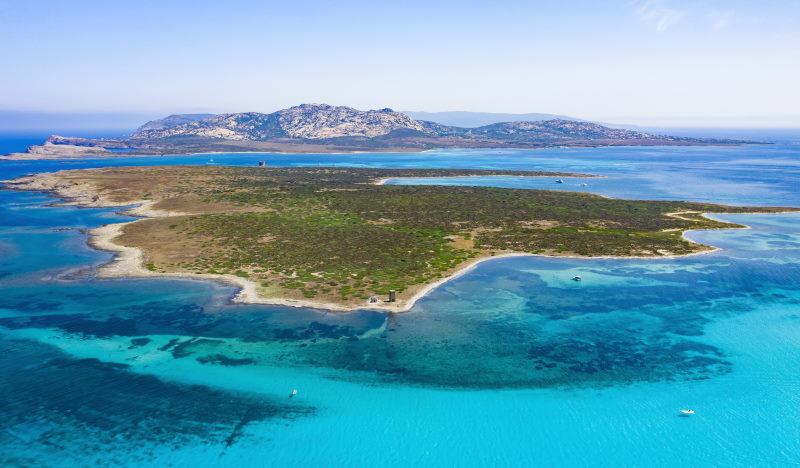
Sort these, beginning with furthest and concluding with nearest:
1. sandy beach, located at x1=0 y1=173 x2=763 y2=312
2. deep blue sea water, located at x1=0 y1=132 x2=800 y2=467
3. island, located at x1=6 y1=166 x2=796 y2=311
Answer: island, located at x1=6 y1=166 x2=796 y2=311, sandy beach, located at x1=0 y1=173 x2=763 y2=312, deep blue sea water, located at x1=0 y1=132 x2=800 y2=467

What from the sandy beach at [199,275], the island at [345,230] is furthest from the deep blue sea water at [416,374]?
the island at [345,230]

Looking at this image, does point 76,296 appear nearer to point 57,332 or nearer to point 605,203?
point 57,332

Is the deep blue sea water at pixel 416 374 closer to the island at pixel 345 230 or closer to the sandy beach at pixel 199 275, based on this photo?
the sandy beach at pixel 199 275

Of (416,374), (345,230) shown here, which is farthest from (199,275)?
(416,374)

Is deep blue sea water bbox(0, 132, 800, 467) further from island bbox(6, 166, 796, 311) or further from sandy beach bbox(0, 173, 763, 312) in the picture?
island bbox(6, 166, 796, 311)

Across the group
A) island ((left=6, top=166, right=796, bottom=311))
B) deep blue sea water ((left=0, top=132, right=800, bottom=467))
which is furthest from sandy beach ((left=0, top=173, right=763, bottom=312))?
deep blue sea water ((left=0, top=132, right=800, bottom=467))
